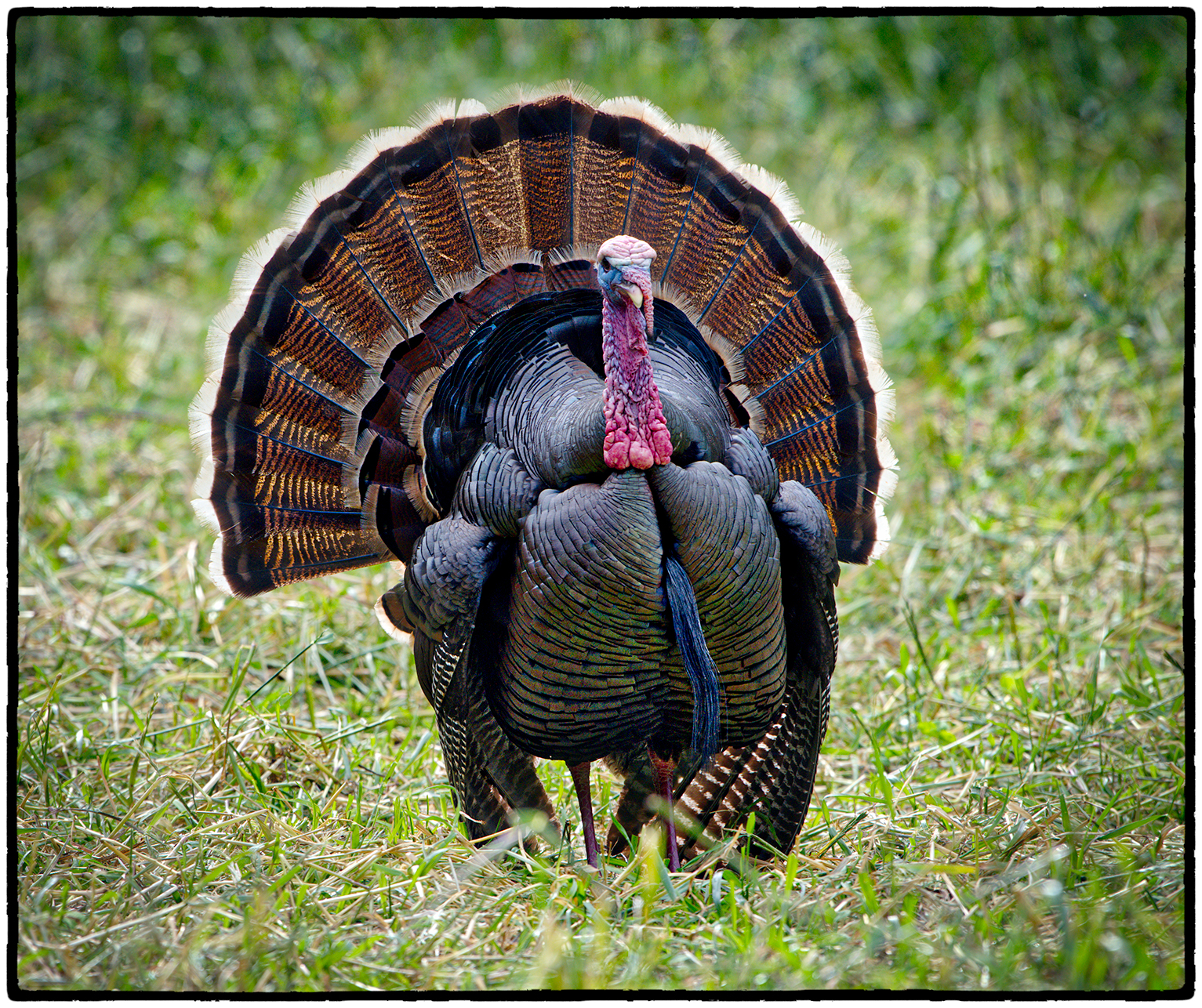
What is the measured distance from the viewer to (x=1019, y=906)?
308cm

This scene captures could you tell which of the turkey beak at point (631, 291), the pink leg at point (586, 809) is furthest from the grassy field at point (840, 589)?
the turkey beak at point (631, 291)

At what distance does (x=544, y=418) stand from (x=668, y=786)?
1.15 meters

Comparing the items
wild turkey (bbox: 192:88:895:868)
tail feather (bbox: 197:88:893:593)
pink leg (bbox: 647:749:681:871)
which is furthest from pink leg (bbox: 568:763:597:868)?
tail feather (bbox: 197:88:893:593)

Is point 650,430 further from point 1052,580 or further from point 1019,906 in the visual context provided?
point 1052,580

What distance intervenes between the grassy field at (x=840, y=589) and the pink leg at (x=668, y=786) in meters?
0.13

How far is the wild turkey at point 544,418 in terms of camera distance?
3.12 metres

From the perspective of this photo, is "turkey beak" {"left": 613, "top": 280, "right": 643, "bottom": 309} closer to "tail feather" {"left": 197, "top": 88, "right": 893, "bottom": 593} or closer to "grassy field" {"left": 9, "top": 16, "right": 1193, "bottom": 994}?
"tail feather" {"left": 197, "top": 88, "right": 893, "bottom": 593}

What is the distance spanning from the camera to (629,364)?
9.80ft

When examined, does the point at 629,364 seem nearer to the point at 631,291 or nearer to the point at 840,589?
the point at 631,291

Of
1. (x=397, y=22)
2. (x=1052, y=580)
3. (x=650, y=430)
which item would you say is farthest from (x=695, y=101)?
(x=650, y=430)

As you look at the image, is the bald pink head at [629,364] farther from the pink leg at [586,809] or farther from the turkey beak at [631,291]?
the pink leg at [586,809]

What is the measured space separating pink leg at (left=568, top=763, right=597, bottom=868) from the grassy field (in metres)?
0.07

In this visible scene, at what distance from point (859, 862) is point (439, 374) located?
1.82 m

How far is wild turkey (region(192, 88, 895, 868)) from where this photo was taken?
312 cm
